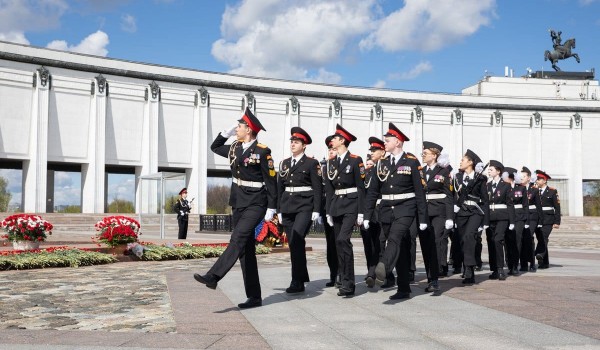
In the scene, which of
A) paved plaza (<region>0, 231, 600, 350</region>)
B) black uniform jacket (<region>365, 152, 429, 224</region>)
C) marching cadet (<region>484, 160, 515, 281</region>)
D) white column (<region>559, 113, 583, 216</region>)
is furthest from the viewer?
white column (<region>559, 113, 583, 216</region>)

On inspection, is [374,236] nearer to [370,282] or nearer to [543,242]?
[370,282]

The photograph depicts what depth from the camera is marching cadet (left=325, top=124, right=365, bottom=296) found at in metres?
9.03

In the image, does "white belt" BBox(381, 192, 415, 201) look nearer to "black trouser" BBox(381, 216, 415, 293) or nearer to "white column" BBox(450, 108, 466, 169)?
"black trouser" BBox(381, 216, 415, 293)

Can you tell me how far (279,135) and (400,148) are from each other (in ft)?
147

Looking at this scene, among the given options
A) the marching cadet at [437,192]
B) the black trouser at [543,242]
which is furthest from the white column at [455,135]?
the marching cadet at [437,192]

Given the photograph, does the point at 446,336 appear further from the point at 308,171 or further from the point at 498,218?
the point at 498,218

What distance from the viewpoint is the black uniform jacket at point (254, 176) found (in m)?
7.89

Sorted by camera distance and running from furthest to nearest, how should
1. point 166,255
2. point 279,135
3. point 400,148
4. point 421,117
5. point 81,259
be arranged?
point 421,117 → point 279,135 → point 166,255 → point 81,259 → point 400,148

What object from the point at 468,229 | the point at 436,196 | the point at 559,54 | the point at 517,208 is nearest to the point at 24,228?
the point at 436,196

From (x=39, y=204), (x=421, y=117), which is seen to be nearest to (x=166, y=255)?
(x=39, y=204)

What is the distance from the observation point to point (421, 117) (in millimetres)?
58719

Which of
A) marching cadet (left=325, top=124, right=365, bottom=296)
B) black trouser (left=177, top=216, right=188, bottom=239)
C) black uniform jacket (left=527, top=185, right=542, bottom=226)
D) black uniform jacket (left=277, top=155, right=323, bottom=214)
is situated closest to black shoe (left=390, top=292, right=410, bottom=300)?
marching cadet (left=325, top=124, right=365, bottom=296)

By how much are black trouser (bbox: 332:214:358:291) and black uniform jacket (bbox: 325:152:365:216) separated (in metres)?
0.12

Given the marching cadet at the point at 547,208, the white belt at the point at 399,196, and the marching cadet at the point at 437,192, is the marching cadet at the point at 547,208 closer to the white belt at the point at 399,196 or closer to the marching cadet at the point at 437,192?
the marching cadet at the point at 437,192
